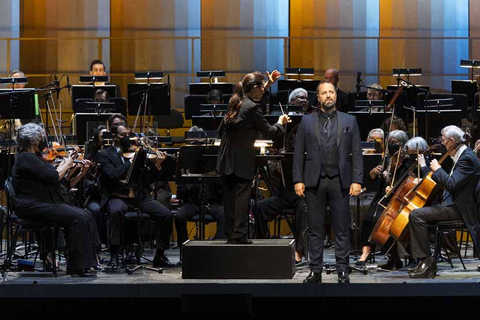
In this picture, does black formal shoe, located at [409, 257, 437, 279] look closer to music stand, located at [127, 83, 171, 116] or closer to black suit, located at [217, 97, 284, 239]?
black suit, located at [217, 97, 284, 239]

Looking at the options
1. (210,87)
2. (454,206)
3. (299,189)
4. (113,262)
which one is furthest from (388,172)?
(210,87)

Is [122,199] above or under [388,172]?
under

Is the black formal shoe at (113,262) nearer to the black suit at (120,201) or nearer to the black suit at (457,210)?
the black suit at (120,201)

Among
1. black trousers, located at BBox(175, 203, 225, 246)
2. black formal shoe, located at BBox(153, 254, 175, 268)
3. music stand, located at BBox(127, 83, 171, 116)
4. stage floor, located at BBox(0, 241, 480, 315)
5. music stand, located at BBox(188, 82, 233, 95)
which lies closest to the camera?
stage floor, located at BBox(0, 241, 480, 315)

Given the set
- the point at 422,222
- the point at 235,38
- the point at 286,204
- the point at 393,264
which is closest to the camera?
the point at 422,222

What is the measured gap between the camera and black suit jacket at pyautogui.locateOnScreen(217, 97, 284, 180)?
5688 millimetres

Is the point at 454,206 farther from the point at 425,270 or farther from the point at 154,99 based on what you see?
the point at 154,99

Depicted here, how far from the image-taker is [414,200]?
20.5ft

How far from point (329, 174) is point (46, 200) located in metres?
2.15

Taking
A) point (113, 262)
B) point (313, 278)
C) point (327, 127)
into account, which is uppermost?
point (327, 127)

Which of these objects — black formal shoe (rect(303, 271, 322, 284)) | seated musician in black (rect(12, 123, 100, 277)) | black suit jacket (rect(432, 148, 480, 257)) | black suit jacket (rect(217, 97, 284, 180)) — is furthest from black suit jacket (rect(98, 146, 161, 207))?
black suit jacket (rect(432, 148, 480, 257))

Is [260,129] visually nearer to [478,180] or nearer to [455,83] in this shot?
[478,180]

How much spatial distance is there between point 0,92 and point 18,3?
4400mm
